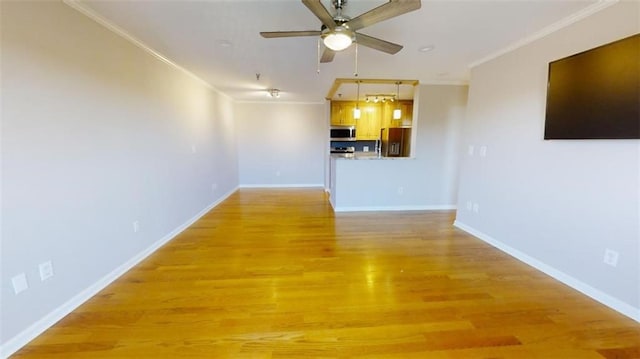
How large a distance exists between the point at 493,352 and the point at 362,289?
946mm

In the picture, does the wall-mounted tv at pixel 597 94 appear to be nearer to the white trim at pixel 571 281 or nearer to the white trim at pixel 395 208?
the white trim at pixel 571 281

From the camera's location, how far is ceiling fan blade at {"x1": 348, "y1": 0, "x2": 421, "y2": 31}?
4.99 feet

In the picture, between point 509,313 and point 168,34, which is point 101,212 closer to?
point 168,34

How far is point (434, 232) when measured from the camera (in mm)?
3604

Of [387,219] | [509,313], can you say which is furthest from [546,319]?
[387,219]

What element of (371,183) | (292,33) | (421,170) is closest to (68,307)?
(292,33)

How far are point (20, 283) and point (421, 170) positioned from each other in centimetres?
482

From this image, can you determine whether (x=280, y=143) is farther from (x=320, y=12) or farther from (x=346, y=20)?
(x=320, y=12)

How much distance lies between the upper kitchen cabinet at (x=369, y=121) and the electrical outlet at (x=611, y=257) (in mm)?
5075

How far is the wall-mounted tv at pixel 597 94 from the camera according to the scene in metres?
1.83

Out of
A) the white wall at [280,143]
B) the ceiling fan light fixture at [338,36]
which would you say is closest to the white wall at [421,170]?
the white wall at [280,143]

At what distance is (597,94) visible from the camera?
2039 millimetres

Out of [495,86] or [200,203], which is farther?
[200,203]

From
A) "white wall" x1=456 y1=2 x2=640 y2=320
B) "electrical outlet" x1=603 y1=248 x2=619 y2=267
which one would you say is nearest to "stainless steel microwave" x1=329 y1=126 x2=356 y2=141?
"white wall" x1=456 y1=2 x2=640 y2=320
